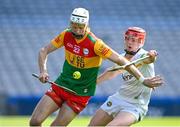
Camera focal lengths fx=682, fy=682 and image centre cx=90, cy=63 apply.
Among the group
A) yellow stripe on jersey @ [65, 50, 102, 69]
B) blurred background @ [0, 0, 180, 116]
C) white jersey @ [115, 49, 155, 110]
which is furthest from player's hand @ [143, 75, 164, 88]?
blurred background @ [0, 0, 180, 116]

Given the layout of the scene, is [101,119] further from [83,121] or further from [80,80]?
[83,121]

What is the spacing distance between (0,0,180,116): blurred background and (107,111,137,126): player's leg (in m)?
6.34

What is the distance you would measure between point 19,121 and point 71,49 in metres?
5.05

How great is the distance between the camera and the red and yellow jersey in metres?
7.65

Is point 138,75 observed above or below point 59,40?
below

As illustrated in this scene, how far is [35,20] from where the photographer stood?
17.7 meters

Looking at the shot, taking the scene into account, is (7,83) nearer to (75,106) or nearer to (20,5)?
(20,5)

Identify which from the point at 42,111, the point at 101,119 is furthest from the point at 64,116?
the point at 101,119

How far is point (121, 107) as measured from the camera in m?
7.72

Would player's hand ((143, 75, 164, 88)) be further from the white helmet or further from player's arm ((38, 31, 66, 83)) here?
player's arm ((38, 31, 66, 83))

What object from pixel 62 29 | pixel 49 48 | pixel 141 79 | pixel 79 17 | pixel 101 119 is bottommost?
pixel 62 29

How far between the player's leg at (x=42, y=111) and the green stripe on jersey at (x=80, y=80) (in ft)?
0.85

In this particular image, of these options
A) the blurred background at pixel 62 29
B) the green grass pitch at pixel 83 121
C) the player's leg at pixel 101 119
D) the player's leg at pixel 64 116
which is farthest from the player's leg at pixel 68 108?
the blurred background at pixel 62 29

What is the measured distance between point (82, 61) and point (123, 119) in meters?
0.81
